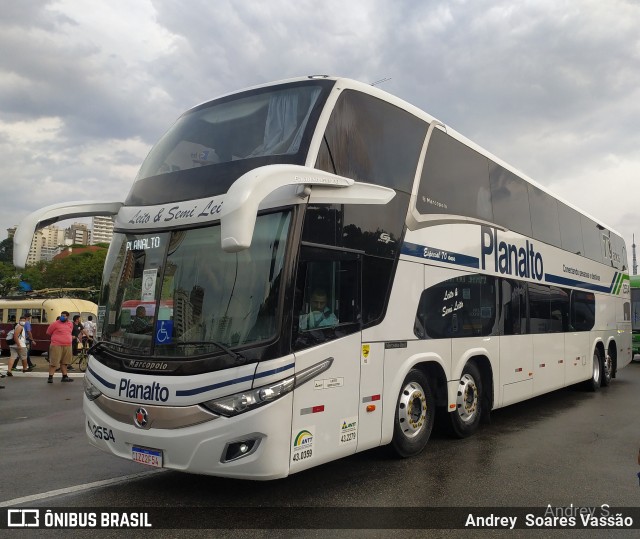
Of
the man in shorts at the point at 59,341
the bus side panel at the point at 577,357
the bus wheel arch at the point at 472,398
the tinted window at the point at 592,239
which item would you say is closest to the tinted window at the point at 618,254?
the tinted window at the point at 592,239

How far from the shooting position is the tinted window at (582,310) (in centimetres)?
1211

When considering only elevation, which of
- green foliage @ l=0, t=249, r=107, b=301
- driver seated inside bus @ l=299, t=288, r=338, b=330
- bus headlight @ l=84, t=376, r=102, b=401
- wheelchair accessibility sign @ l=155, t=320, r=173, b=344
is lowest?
bus headlight @ l=84, t=376, r=102, b=401

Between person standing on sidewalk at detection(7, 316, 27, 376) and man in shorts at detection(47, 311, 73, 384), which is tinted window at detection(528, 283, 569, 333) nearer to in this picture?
man in shorts at detection(47, 311, 73, 384)

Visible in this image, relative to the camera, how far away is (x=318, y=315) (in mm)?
5309

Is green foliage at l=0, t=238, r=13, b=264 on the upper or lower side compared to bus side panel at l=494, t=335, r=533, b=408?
upper

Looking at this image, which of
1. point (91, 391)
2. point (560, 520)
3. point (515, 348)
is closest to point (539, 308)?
point (515, 348)

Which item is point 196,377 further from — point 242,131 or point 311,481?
point 242,131

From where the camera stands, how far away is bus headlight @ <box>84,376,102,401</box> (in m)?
5.57

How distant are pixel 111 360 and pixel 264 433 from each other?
1794 mm

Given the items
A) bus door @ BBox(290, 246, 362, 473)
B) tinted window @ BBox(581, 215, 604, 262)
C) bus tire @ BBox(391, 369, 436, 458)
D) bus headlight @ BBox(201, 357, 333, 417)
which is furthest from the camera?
tinted window @ BBox(581, 215, 604, 262)

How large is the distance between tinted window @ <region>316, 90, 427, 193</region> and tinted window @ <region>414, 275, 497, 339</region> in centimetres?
143

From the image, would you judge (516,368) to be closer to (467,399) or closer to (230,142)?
(467,399)

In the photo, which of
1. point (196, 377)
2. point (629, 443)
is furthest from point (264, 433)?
point (629, 443)

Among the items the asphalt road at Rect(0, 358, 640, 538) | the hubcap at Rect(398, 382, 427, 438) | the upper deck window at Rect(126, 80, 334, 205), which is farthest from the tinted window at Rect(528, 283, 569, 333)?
the upper deck window at Rect(126, 80, 334, 205)
